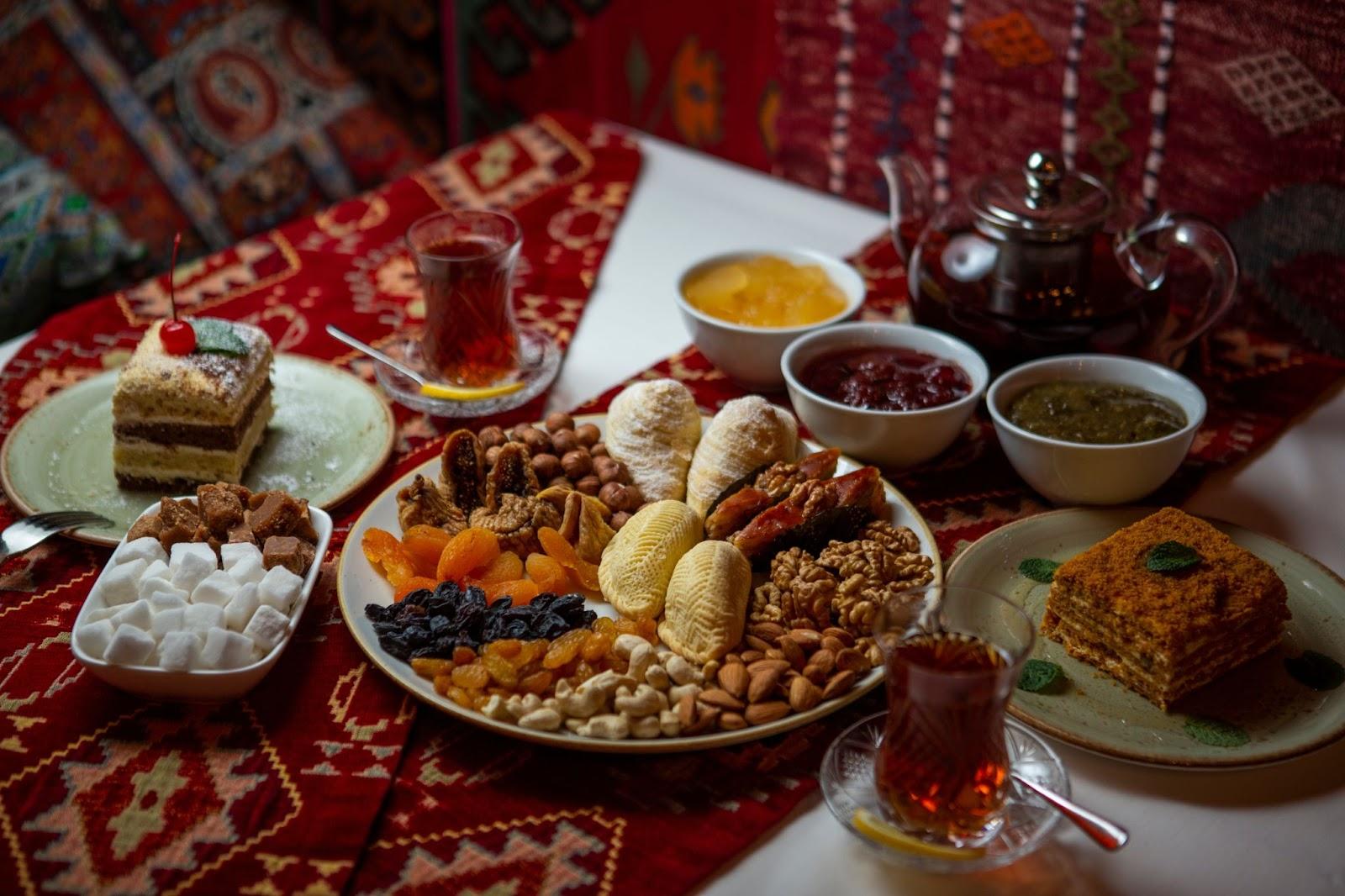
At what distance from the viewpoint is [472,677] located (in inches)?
46.6

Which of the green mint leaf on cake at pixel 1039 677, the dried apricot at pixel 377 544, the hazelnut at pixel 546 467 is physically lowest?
the green mint leaf on cake at pixel 1039 677

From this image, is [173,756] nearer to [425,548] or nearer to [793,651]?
[425,548]

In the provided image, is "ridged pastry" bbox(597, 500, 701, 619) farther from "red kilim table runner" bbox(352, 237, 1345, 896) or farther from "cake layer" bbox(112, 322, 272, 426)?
"cake layer" bbox(112, 322, 272, 426)

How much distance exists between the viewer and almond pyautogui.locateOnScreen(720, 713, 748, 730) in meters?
1.15

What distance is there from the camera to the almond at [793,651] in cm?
122

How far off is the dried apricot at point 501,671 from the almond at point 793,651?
27 centimetres

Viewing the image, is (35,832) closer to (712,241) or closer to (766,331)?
(766,331)

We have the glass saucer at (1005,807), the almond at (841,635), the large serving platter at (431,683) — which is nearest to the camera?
the glass saucer at (1005,807)

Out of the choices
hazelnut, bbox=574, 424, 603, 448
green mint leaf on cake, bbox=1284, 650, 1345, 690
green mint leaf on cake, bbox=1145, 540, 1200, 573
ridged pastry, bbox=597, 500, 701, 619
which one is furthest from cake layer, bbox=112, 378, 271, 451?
green mint leaf on cake, bbox=1284, 650, 1345, 690

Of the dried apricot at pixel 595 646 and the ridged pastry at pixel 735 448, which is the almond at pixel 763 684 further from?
the ridged pastry at pixel 735 448

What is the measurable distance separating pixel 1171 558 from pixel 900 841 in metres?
0.44

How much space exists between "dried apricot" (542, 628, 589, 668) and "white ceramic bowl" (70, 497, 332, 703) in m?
0.27

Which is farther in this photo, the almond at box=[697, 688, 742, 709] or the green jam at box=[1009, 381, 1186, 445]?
the green jam at box=[1009, 381, 1186, 445]

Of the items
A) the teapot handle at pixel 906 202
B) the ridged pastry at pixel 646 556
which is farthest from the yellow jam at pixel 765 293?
the ridged pastry at pixel 646 556
